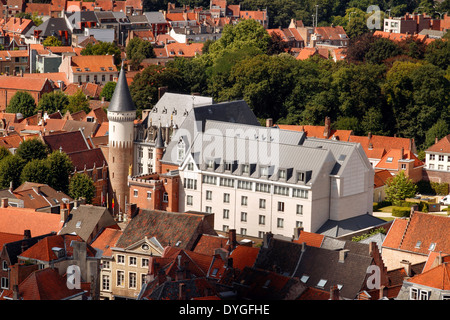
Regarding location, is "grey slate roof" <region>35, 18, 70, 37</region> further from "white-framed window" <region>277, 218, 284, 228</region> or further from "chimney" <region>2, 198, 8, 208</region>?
"white-framed window" <region>277, 218, 284, 228</region>

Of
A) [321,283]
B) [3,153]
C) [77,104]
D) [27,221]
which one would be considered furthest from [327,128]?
[321,283]

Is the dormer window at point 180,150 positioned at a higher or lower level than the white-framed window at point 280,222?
higher

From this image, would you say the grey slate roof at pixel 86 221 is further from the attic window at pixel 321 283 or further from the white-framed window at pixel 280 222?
the attic window at pixel 321 283

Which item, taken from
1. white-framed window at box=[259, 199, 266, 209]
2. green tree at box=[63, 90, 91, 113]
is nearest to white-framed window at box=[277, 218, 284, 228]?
white-framed window at box=[259, 199, 266, 209]

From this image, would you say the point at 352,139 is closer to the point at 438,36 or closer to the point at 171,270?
the point at 171,270

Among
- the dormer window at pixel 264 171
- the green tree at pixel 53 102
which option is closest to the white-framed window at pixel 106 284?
the dormer window at pixel 264 171

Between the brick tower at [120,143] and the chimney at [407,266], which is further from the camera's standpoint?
the brick tower at [120,143]
